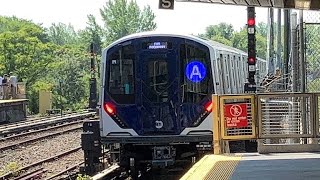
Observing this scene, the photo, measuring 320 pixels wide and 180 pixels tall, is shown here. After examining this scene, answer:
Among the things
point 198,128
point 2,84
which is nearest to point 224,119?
point 198,128

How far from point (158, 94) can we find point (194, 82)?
0.74 metres

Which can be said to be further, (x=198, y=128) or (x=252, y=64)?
(x=252, y=64)

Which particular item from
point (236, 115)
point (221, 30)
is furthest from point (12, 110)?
point (221, 30)

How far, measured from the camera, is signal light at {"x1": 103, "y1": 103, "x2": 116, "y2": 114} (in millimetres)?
12969

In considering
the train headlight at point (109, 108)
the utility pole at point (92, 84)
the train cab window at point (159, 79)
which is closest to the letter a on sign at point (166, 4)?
the train cab window at point (159, 79)

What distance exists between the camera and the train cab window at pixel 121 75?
42.4 ft

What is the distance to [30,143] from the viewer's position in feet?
72.9

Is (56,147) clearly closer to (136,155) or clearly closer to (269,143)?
(136,155)

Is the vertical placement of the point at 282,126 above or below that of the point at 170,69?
below

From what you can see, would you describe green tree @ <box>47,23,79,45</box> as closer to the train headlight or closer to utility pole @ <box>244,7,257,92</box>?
utility pole @ <box>244,7,257,92</box>

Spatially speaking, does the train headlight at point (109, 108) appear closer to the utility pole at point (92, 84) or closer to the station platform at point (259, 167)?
the station platform at point (259, 167)

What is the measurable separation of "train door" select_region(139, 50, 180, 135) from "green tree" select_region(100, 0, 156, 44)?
82.2m

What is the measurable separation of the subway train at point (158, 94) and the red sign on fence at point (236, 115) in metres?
2.14

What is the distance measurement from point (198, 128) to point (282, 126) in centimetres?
239
